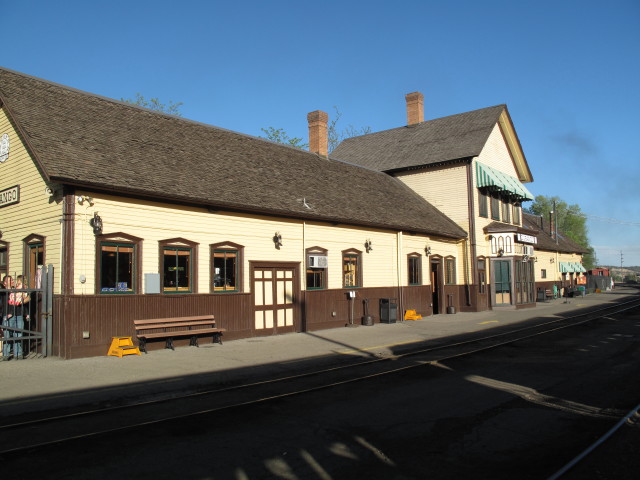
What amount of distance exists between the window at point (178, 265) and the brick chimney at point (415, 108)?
23.3m

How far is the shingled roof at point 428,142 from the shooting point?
27713mm

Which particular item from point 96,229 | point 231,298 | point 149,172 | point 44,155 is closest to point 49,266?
point 96,229

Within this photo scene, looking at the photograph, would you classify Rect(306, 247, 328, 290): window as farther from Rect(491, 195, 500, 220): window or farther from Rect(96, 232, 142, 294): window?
Rect(491, 195, 500, 220): window

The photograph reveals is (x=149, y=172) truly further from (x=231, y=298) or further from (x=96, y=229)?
(x=231, y=298)

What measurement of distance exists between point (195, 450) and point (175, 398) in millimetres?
2956

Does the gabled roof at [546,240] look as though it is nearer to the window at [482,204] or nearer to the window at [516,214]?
the window at [516,214]

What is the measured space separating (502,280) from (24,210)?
23087 millimetres

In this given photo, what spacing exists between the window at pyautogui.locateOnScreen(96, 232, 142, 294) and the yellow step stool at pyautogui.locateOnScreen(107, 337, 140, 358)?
1.20m

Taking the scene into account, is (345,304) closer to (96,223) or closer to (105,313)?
(105,313)

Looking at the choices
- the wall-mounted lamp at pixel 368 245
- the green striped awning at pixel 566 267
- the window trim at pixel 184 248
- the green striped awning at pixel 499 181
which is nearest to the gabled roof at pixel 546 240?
the green striped awning at pixel 566 267

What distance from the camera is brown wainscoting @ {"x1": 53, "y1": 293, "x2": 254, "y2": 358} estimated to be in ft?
39.0

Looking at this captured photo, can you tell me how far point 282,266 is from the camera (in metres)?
17.2

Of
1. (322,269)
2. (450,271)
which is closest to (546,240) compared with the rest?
(450,271)

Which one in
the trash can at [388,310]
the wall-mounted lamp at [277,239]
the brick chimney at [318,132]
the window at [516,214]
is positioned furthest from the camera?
the window at [516,214]
